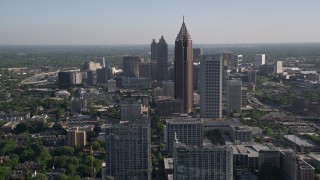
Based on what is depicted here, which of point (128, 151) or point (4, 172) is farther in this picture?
point (4, 172)

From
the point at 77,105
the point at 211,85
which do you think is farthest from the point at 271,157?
the point at 77,105

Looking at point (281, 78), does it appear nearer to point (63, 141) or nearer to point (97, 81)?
point (97, 81)

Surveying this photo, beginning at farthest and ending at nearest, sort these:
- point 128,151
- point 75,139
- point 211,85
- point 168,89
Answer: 1. point 168,89
2. point 211,85
3. point 75,139
4. point 128,151

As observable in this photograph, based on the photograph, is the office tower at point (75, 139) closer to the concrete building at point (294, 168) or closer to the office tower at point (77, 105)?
the concrete building at point (294, 168)

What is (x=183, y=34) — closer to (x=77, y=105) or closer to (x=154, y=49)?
(x=77, y=105)

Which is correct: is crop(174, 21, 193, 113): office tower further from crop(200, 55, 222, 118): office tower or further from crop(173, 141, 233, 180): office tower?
crop(173, 141, 233, 180): office tower

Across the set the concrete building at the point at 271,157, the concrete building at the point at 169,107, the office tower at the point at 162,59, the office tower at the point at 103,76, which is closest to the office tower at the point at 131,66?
the office tower at the point at 103,76

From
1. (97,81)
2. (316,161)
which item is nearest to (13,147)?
(316,161)
